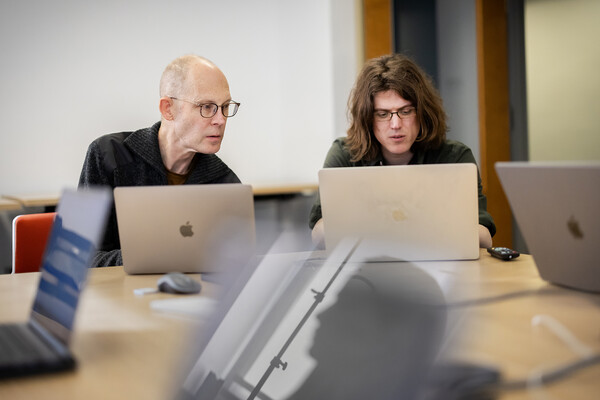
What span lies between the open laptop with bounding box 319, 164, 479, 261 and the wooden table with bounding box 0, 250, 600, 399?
7 centimetres

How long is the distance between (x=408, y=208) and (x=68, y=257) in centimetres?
82

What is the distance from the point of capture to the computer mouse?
137cm

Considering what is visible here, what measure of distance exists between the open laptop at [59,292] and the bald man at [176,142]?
1145 mm

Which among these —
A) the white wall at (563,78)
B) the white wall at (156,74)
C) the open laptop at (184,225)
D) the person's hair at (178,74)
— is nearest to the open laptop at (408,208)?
the open laptop at (184,225)

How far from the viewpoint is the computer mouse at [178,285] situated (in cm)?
137

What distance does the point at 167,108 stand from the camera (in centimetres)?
234

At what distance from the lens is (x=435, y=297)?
2.44 ft

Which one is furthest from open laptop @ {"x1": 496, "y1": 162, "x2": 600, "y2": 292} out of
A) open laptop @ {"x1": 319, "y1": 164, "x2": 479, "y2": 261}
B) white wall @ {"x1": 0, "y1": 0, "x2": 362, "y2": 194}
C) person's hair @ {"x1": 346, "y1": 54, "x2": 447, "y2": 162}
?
white wall @ {"x1": 0, "y1": 0, "x2": 362, "y2": 194}

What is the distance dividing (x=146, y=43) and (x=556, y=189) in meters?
4.09

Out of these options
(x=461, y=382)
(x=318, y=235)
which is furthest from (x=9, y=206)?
(x=461, y=382)

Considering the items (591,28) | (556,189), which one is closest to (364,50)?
(591,28)

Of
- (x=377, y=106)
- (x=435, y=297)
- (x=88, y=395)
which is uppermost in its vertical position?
(x=377, y=106)

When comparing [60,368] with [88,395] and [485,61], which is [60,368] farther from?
[485,61]

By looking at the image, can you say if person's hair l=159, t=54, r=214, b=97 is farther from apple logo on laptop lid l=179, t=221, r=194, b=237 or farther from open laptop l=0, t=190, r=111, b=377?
open laptop l=0, t=190, r=111, b=377
